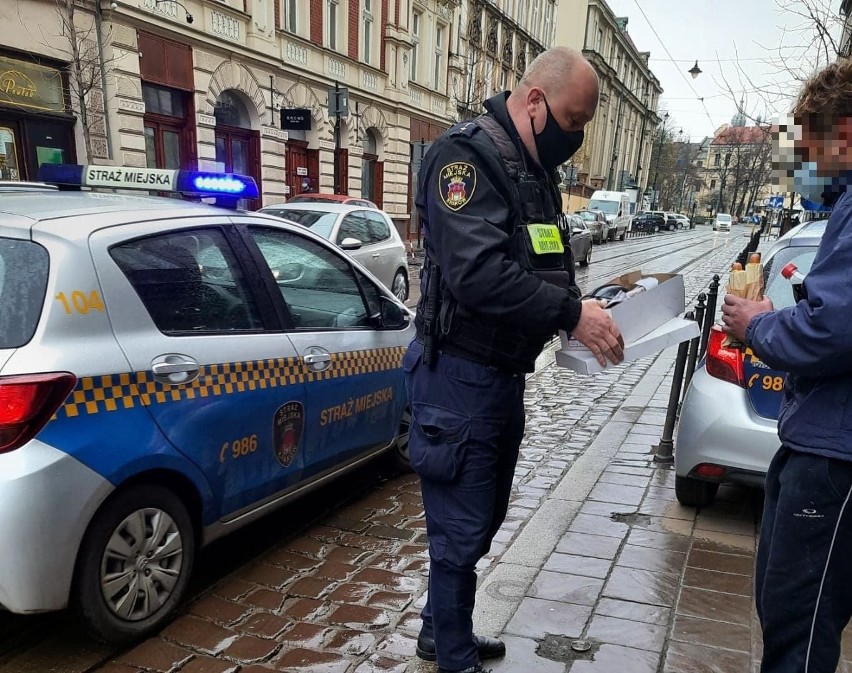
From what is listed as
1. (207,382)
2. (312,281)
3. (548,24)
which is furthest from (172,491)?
(548,24)

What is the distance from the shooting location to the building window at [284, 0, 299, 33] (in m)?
19.1

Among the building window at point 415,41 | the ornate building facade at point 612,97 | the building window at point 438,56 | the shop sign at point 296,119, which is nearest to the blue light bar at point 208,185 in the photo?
the shop sign at point 296,119

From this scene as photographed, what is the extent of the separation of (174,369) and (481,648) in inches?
63.4

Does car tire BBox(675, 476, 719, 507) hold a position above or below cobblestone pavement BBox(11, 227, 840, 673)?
above

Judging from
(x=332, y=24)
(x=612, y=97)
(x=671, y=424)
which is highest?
(x=612, y=97)

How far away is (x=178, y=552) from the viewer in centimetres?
280

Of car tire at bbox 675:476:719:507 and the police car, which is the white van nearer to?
car tire at bbox 675:476:719:507

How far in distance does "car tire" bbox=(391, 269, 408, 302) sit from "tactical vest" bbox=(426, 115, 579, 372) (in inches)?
375

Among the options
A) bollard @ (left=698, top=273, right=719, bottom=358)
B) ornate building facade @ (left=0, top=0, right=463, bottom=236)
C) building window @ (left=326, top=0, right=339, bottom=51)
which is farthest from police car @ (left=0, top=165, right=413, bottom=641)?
building window @ (left=326, top=0, right=339, bottom=51)

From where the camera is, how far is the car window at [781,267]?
3918mm

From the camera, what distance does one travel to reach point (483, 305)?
1986 mm

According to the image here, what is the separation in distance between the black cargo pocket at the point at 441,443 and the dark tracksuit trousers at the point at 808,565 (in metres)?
0.91

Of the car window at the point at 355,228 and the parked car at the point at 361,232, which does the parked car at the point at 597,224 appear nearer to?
the parked car at the point at 361,232

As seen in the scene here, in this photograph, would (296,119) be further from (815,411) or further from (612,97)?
(612,97)
